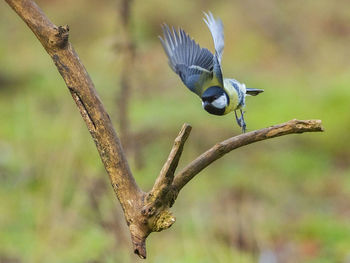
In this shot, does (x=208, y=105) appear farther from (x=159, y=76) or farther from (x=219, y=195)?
(x=159, y=76)

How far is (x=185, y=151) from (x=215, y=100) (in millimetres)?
2419

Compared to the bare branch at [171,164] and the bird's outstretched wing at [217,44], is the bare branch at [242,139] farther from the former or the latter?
the bird's outstretched wing at [217,44]

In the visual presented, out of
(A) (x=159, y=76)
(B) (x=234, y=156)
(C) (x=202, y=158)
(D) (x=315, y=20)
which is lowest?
(C) (x=202, y=158)

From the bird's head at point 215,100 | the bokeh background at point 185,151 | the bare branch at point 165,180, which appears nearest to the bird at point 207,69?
the bird's head at point 215,100

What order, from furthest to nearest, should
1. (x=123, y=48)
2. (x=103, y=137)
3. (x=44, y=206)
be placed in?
(x=123, y=48) < (x=44, y=206) < (x=103, y=137)

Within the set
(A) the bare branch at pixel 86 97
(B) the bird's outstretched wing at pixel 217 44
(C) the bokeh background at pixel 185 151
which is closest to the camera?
(A) the bare branch at pixel 86 97

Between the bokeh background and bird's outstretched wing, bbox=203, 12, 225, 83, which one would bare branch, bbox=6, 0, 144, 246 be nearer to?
bird's outstretched wing, bbox=203, 12, 225, 83

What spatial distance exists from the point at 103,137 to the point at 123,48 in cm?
166

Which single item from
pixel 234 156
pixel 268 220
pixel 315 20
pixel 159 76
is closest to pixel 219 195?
pixel 268 220

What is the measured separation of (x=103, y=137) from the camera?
1100mm

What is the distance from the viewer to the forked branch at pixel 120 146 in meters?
1.08

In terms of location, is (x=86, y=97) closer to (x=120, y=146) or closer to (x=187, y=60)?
(x=120, y=146)

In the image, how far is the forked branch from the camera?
1080 mm

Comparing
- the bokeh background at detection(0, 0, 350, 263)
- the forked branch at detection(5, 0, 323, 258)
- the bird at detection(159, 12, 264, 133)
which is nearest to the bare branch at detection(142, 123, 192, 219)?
the forked branch at detection(5, 0, 323, 258)
